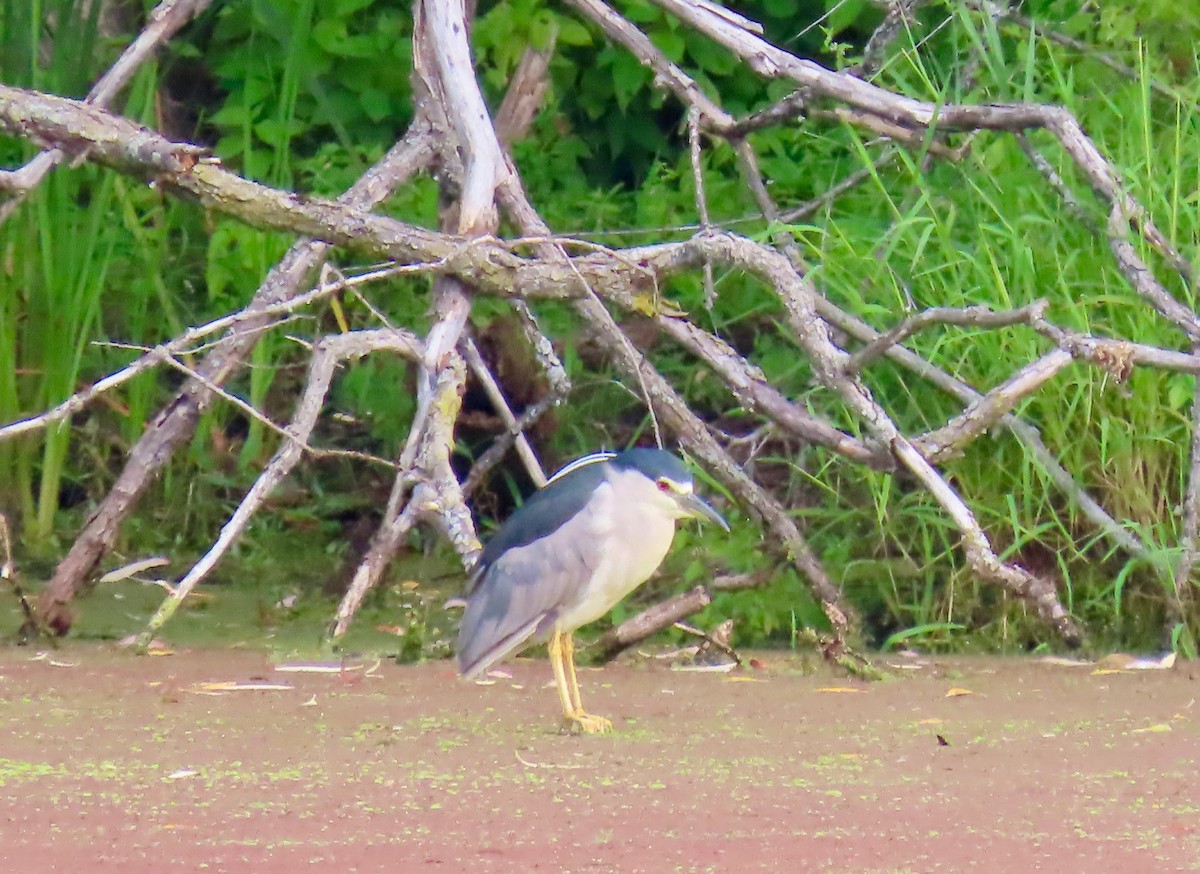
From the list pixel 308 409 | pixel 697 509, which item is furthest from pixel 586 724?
pixel 308 409

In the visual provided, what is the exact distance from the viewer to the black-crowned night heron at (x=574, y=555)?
12.3 ft

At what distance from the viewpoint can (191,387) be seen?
4.36m

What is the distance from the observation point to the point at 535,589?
3.76m

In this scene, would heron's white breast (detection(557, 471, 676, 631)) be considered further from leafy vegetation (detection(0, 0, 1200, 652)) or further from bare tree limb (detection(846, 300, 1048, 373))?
leafy vegetation (detection(0, 0, 1200, 652))

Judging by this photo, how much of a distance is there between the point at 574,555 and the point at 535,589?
0.11 metres

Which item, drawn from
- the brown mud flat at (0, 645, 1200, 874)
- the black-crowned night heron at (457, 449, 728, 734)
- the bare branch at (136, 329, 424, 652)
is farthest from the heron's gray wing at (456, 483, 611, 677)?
the bare branch at (136, 329, 424, 652)

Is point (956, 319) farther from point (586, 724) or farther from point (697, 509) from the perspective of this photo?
point (586, 724)

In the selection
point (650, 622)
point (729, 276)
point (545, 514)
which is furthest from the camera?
point (729, 276)

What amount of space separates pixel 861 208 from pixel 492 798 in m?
2.92

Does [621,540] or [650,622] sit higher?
[621,540]

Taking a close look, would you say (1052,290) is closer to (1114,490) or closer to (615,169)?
(1114,490)

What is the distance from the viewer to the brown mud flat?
106 inches

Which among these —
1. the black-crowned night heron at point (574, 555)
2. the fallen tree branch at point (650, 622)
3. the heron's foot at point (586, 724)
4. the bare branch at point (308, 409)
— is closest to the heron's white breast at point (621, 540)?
the black-crowned night heron at point (574, 555)

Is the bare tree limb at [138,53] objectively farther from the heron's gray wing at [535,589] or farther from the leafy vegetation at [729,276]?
the heron's gray wing at [535,589]
